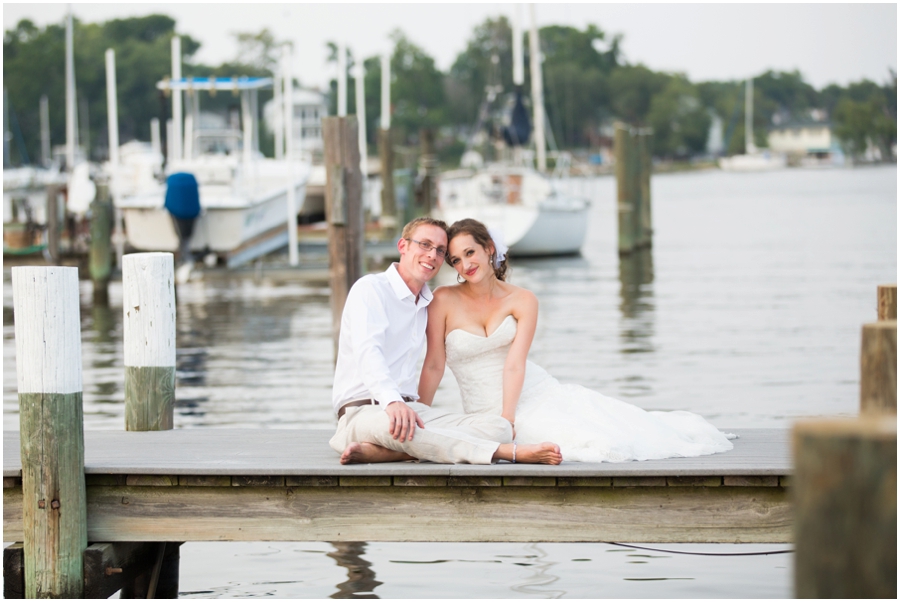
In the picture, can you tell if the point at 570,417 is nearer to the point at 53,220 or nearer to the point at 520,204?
the point at 53,220

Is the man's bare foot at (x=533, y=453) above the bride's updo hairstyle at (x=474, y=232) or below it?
below

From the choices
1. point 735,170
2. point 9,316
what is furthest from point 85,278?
point 735,170

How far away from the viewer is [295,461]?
15.7ft

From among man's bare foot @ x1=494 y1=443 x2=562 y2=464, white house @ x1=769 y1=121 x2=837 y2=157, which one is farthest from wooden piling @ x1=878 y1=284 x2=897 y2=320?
white house @ x1=769 y1=121 x2=837 y2=157

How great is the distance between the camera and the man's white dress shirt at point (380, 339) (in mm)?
4719

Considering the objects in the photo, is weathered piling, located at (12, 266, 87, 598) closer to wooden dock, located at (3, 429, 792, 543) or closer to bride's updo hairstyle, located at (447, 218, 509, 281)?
wooden dock, located at (3, 429, 792, 543)

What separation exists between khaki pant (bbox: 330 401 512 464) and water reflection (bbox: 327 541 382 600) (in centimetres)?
120

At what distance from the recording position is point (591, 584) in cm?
574

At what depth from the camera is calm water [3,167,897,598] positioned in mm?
5879

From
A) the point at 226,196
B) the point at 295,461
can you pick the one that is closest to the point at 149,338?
the point at 295,461

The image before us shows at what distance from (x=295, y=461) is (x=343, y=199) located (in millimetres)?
4473

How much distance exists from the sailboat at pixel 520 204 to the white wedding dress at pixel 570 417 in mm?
19461

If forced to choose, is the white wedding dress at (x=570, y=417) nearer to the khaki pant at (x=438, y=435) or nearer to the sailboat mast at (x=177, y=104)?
the khaki pant at (x=438, y=435)

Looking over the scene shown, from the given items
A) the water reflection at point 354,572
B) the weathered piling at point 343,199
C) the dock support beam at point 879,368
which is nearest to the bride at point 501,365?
the water reflection at point 354,572
